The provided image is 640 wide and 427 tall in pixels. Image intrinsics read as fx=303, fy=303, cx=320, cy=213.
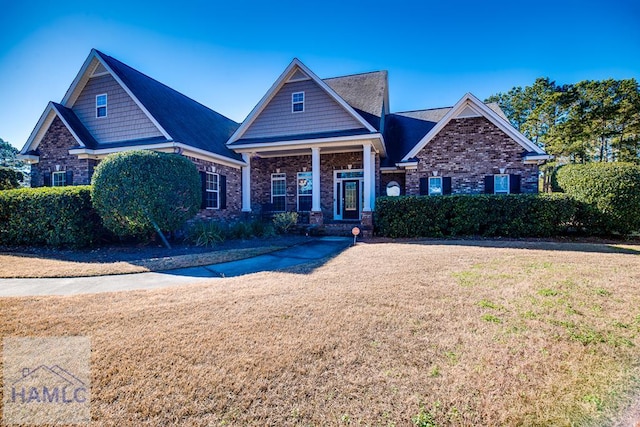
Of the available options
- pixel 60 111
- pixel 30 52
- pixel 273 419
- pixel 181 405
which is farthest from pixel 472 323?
pixel 60 111

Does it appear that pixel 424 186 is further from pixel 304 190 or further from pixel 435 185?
pixel 304 190

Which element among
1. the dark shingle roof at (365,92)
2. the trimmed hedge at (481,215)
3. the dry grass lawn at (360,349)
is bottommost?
the dry grass lawn at (360,349)

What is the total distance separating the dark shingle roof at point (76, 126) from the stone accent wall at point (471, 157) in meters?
14.5

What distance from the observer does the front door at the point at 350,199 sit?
51.7ft

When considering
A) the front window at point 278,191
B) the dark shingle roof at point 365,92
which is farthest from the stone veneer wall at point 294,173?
the dark shingle roof at point 365,92

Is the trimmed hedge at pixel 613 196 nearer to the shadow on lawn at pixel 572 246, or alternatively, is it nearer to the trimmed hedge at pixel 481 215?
the trimmed hedge at pixel 481 215

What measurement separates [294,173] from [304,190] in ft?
3.61

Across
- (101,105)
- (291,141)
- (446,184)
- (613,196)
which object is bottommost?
(613,196)

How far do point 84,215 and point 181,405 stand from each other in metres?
9.88

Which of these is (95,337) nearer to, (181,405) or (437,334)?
(181,405)

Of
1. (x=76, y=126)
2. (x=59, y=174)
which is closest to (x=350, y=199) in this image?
(x=76, y=126)

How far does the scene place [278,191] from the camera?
16719 millimetres

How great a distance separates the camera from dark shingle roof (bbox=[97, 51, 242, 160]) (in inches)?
496

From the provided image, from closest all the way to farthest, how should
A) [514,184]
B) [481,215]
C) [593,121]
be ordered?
[481,215] < [514,184] < [593,121]
